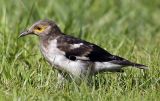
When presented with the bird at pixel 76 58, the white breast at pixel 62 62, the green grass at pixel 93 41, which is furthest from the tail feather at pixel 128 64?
the white breast at pixel 62 62

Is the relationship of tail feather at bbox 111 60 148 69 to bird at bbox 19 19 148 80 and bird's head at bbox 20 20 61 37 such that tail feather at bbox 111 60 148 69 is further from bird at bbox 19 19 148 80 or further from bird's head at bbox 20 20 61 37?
bird's head at bbox 20 20 61 37

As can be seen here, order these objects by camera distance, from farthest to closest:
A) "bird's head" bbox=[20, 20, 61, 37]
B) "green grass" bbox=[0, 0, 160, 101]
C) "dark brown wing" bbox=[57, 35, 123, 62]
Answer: "bird's head" bbox=[20, 20, 61, 37] → "dark brown wing" bbox=[57, 35, 123, 62] → "green grass" bbox=[0, 0, 160, 101]

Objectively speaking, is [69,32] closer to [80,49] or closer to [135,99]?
[80,49]

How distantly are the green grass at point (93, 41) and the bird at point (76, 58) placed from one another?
161 millimetres

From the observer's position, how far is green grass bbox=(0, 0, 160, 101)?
747 cm

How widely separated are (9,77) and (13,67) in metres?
0.40

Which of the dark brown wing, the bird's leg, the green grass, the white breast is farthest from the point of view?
the dark brown wing

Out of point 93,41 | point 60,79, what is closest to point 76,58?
point 60,79

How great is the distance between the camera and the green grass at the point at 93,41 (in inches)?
294

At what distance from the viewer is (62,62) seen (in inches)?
318

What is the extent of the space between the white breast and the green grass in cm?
20

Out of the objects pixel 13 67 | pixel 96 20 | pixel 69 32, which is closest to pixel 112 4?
pixel 96 20

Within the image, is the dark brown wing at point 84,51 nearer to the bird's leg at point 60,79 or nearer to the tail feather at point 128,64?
the tail feather at point 128,64

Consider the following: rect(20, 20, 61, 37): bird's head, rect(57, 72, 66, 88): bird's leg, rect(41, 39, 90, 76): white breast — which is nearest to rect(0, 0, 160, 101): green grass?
rect(57, 72, 66, 88): bird's leg
